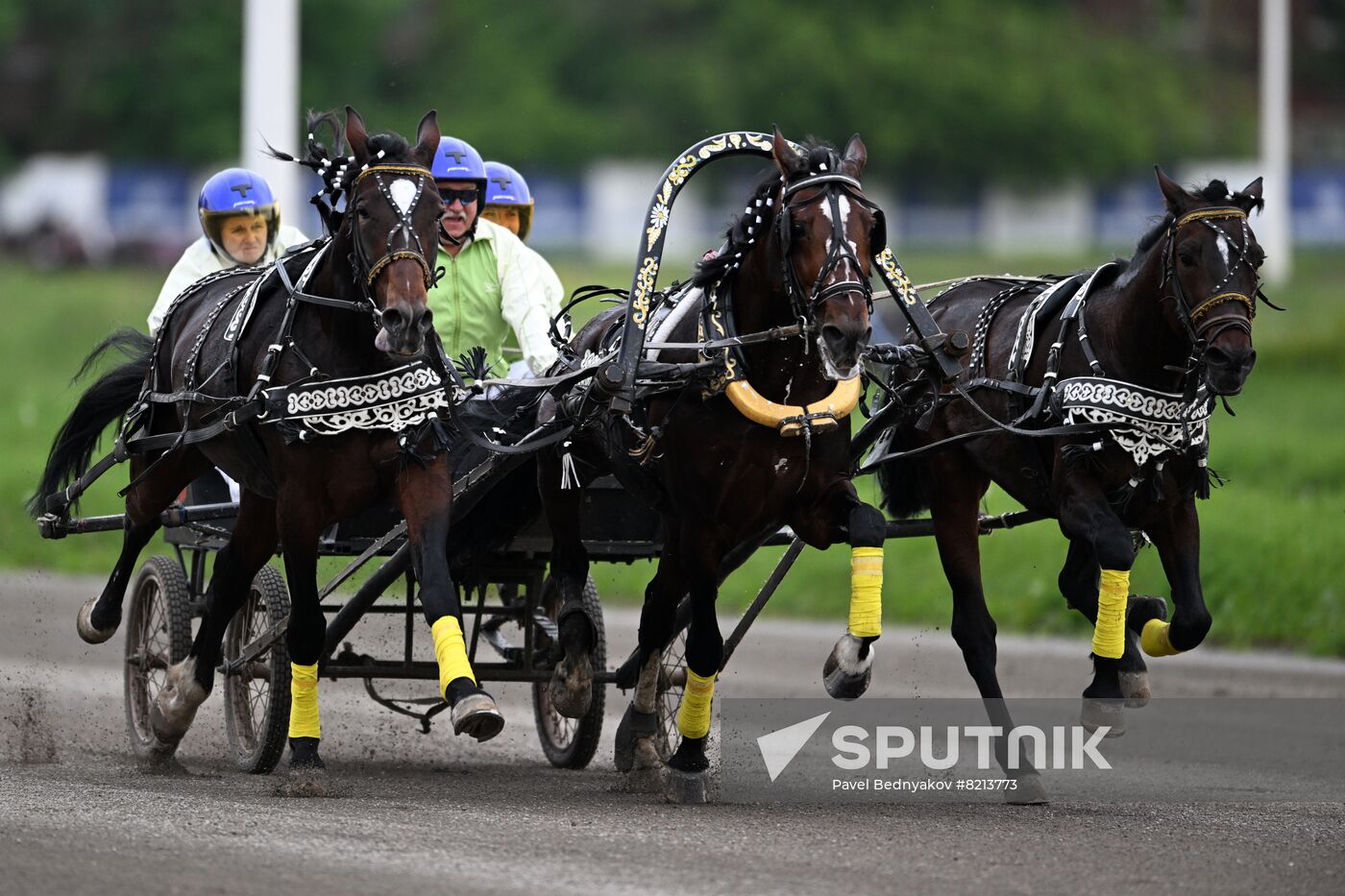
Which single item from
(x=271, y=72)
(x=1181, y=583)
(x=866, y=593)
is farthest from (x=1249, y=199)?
(x=271, y=72)

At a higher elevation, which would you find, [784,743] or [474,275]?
[474,275]

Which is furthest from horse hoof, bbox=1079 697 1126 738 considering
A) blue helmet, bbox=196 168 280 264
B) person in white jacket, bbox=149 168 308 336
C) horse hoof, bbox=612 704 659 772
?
blue helmet, bbox=196 168 280 264

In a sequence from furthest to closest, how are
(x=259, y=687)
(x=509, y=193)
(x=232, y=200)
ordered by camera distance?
(x=509, y=193), (x=232, y=200), (x=259, y=687)

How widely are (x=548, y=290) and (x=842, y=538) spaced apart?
2.05 meters

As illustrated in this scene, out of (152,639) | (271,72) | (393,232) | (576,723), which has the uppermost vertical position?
(271,72)

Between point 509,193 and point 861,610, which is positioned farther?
point 509,193

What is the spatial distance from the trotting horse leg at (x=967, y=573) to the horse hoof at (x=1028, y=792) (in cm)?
12

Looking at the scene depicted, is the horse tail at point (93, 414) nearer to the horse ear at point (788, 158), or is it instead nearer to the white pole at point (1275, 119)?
the horse ear at point (788, 158)

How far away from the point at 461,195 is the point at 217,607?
1.83 metres

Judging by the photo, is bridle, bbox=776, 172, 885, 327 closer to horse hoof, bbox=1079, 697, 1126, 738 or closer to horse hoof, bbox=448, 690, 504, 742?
horse hoof, bbox=448, 690, 504, 742

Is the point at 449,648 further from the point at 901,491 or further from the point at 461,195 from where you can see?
the point at 901,491

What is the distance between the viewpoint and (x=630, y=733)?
7.75 metres

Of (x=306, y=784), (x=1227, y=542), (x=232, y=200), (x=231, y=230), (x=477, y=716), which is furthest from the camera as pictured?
(x=1227, y=542)

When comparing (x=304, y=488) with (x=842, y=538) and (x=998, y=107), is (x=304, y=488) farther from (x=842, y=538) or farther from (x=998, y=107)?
(x=998, y=107)
